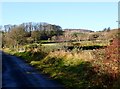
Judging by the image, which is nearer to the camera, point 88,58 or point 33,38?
point 88,58

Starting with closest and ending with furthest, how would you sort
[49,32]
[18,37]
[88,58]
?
[88,58], [18,37], [49,32]

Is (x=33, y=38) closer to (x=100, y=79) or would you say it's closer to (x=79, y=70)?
(x=79, y=70)

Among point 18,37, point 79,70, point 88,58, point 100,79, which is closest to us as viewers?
point 100,79

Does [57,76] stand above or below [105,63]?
below

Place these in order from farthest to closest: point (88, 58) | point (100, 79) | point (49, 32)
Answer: point (49, 32), point (88, 58), point (100, 79)

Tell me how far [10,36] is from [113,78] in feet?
243

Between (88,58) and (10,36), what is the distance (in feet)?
210

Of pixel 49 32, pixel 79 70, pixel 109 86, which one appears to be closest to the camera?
pixel 109 86

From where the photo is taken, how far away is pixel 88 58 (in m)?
26.9

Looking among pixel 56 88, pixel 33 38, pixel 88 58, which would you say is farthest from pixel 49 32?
pixel 56 88

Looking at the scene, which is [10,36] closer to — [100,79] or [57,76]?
[57,76]

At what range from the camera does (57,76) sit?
24125 mm

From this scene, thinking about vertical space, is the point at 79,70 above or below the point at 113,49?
below

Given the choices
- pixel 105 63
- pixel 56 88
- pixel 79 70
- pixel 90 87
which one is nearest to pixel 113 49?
pixel 105 63
